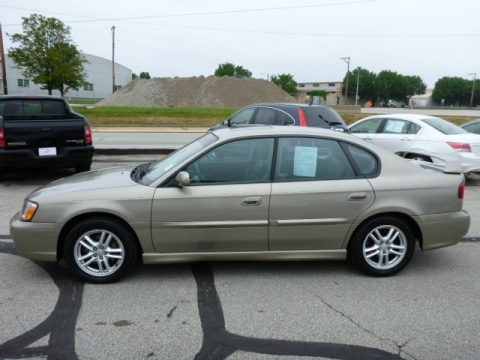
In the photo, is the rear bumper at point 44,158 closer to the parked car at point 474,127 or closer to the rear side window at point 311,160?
the rear side window at point 311,160

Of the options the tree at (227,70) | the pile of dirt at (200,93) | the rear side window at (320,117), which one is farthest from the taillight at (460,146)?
the tree at (227,70)

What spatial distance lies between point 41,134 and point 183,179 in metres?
4.97

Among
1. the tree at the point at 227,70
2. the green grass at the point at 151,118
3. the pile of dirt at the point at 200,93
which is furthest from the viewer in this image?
the tree at the point at 227,70

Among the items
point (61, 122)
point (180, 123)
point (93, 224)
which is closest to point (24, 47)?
point (180, 123)

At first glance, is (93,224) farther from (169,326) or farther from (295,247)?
(295,247)

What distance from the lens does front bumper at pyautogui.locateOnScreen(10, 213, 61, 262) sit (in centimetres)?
397

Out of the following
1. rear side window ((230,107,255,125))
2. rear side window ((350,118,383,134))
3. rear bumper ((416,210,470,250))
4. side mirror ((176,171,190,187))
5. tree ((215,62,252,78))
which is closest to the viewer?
side mirror ((176,171,190,187))

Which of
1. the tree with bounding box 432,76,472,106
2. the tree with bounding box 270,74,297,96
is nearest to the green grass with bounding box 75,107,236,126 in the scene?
the tree with bounding box 270,74,297,96

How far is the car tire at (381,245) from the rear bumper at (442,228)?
15 centimetres

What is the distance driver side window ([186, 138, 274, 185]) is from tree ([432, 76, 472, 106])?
13815 cm

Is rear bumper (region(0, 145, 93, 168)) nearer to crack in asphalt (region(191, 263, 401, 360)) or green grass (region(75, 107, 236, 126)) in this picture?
crack in asphalt (region(191, 263, 401, 360))

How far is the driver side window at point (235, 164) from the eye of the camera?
417cm

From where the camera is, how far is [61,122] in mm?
8133

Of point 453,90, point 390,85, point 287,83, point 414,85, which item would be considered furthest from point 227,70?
point 453,90
